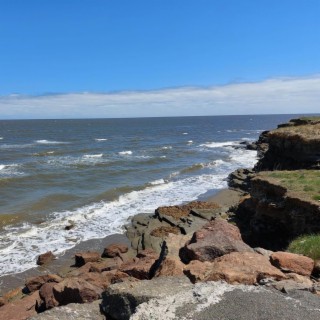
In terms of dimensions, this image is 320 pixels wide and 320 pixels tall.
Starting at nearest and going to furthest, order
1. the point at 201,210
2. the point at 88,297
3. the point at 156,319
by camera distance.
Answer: the point at 156,319
the point at 88,297
the point at 201,210

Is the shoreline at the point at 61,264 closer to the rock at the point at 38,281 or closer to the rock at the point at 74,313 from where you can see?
the rock at the point at 38,281

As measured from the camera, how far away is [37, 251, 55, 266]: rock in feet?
59.4

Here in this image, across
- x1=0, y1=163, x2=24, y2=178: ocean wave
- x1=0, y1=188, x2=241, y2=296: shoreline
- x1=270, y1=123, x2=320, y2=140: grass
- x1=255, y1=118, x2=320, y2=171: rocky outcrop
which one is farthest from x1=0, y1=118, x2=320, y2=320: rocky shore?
x1=0, y1=163, x2=24, y2=178: ocean wave

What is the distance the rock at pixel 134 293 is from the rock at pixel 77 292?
5.45 ft

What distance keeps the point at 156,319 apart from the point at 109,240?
1494 centimetres

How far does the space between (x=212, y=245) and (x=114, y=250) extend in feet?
31.3

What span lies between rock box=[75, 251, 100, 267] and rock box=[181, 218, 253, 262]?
8.04m

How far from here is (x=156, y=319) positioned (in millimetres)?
6844

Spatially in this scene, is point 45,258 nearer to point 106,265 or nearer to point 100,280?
point 106,265

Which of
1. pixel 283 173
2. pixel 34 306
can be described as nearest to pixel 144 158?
pixel 283 173

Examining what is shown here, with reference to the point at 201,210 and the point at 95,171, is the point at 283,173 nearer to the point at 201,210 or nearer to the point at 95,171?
the point at 201,210

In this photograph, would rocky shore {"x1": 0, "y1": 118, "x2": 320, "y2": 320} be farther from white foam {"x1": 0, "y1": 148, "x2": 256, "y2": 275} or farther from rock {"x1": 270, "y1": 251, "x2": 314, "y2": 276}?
white foam {"x1": 0, "y1": 148, "x2": 256, "y2": 275}

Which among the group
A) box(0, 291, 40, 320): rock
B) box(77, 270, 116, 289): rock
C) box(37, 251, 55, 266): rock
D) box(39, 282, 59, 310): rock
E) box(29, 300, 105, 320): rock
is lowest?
box(37, 251, 55, 266): rock

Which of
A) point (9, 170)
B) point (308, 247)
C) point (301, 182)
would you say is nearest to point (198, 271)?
point (308, 247)
